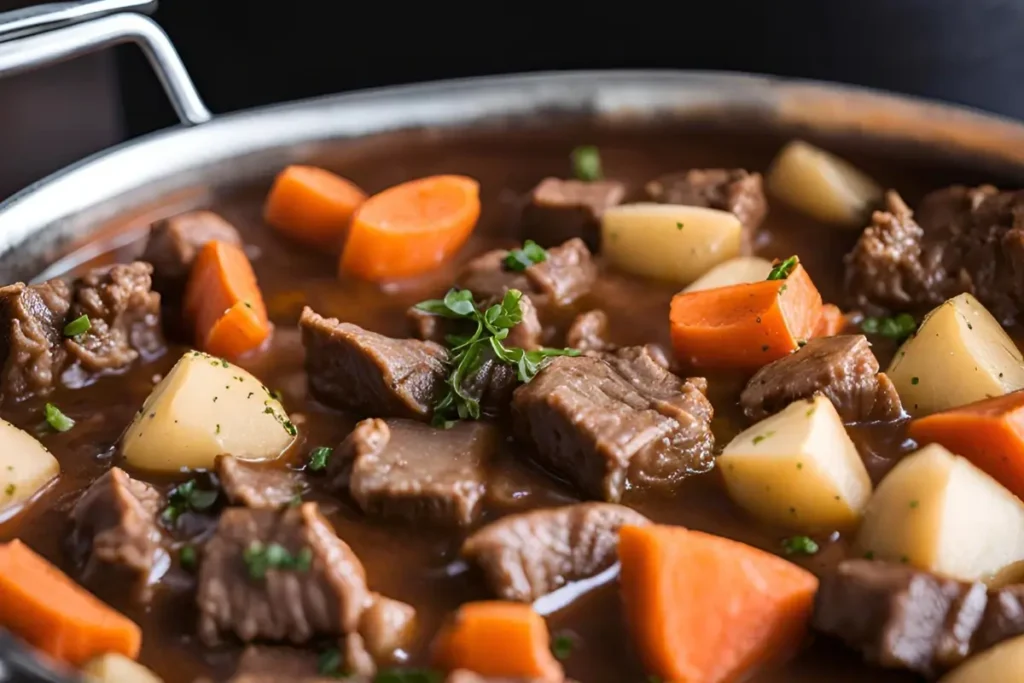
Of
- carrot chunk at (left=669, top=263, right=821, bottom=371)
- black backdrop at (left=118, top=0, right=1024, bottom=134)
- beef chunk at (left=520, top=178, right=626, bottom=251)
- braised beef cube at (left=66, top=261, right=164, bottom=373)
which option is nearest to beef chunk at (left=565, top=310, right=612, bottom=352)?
carrot chunk at (left=669, top=263, right=821, bottom=371)

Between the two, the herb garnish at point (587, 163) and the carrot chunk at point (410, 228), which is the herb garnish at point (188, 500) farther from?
the herb garnish at point (587, 163)

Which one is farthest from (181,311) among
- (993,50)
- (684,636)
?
(993,50)

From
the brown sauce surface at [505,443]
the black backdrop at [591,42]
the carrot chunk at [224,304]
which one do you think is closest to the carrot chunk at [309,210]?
the brown sauce surface at [505,443]

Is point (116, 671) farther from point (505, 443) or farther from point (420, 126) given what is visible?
point (420, 126)

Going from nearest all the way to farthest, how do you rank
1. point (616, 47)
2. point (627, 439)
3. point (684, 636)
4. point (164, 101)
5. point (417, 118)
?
point (684, 636) → point (627, 439) → point (417, 118) → point (616, 47) → point (164, 101)

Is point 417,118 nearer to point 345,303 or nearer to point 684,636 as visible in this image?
point 345,303

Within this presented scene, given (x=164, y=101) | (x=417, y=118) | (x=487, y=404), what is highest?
(x=417, y=118)
